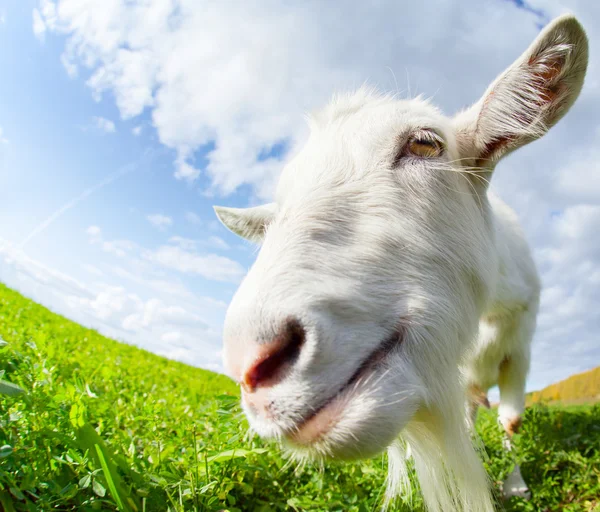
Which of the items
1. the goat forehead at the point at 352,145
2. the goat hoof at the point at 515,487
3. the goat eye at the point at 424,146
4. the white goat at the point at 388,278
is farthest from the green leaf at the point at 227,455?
the goat hoof at the point at 515,487

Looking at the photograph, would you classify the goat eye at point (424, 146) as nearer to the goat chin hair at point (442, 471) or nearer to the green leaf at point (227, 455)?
the goat chin hair at point (442, 471)

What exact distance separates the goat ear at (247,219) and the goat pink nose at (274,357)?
6.02 feet

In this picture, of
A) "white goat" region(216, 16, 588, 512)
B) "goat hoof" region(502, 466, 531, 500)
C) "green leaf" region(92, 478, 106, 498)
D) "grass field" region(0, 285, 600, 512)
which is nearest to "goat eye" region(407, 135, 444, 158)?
"white goat" region(216, 16, 588, 512)

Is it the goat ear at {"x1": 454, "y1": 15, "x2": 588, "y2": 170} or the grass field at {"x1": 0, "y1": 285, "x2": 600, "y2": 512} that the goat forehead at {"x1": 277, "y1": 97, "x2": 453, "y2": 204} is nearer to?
the goat ear at {"x1": 454, "y1": 15, "x2": 588, "y2": 170}

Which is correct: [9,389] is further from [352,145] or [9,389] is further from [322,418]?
[352,145]

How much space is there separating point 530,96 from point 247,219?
1.81 meters

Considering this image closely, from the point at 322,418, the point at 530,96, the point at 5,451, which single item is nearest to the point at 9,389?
the point at 5,451

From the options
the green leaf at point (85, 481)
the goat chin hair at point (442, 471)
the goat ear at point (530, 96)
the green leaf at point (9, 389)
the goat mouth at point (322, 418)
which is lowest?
the goat chin hair at point (442, 471)

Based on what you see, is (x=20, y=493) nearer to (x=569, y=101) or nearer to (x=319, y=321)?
(x=319, y=321)

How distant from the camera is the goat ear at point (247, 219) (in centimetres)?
314

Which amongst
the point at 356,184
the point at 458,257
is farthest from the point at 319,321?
the point at 458,257

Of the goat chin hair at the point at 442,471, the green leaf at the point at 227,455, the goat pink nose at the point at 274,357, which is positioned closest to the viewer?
the goat pink nose at the point at 274,357

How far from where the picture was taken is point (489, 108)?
2.29 m

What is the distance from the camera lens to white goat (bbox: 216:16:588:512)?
4.37ft
